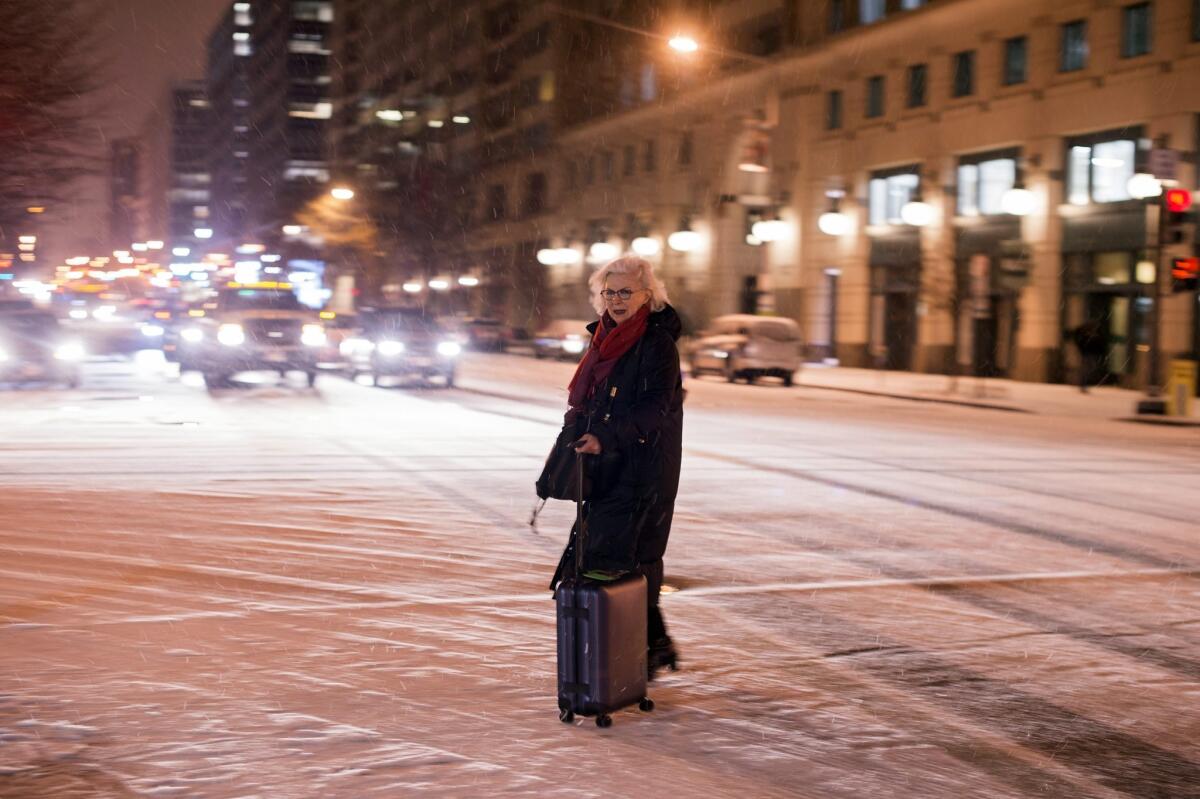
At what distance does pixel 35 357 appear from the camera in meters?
30.6

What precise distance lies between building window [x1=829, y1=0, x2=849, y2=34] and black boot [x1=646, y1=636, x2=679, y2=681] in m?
47.9

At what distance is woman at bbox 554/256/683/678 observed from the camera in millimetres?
6062

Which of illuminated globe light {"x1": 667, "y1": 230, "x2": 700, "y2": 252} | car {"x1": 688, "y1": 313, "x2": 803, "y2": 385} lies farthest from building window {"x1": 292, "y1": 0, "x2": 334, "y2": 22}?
car {"x1": 688, "y1": 313, "x2": 803, "y2": 385}

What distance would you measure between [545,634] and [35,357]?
1014 inches

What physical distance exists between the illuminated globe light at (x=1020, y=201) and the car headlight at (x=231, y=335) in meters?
21.4

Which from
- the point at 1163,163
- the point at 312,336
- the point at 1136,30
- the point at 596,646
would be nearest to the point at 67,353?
the point at 312,336

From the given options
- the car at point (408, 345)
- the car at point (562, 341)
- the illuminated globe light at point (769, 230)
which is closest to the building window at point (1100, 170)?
the illuminated globe light at point (769, 230)

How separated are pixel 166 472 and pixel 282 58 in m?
149

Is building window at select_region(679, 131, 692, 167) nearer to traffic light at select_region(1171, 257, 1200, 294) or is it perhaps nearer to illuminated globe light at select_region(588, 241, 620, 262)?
illuminated globe light at select_region(588, 241, 620, 262)

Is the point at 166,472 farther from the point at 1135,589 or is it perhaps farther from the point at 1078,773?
the point at 1078,773

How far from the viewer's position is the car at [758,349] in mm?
38469

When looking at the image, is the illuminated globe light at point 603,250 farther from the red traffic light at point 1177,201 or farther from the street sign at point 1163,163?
the red traffic light at point 1177,201

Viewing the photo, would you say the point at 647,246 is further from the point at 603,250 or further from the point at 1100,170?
the point at 1100,170

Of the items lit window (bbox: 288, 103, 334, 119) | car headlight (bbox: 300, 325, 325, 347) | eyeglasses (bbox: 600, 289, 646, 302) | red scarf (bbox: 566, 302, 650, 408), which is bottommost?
car headlight (bbox: 300, 325, 325, 347)
